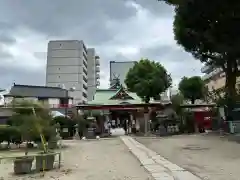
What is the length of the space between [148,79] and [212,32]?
1295 inches

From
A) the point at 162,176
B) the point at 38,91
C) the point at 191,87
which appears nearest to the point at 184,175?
the point at 162,176

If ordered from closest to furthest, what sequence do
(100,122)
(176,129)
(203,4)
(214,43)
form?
1. (203,4)
2. (214,43)
3. (176,129)
4. (100,122)

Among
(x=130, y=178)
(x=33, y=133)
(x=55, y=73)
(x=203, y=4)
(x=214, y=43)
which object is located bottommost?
(x=130, y=178)

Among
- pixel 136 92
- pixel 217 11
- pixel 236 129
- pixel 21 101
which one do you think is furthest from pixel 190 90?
pixel 21 101

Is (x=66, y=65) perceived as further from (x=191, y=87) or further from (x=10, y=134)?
(x=10, y=134)

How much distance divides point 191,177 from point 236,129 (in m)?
17.2

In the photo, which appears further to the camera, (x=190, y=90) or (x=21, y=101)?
(x=190, y=90)

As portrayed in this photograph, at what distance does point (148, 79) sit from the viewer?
5600 centimetres

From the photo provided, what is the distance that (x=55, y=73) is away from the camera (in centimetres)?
8956

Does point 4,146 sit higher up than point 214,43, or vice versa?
point 214,43

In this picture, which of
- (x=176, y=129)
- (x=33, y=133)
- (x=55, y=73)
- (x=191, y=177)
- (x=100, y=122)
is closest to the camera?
(x=191, y=177)

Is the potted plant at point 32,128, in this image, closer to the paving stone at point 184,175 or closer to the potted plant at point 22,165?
the potted plant at point 22,165

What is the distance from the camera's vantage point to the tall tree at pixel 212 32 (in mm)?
20995

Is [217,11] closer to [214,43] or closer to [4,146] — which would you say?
[214,43]
